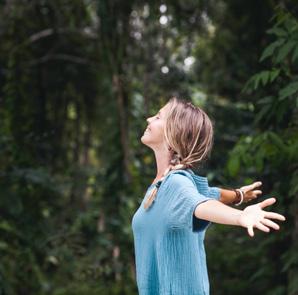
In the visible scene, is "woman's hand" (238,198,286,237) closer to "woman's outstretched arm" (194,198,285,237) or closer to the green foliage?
"woman's outstretched arm" (194,198,285,237)

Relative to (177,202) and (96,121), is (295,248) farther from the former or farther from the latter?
Answer: (96,121)

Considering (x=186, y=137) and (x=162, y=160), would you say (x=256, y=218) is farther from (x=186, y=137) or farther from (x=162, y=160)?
(x=162, y=160)

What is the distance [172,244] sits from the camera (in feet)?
6.54

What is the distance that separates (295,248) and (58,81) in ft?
13.8

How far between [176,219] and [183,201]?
2.8 inches

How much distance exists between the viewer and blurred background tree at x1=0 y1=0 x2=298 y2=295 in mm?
5441

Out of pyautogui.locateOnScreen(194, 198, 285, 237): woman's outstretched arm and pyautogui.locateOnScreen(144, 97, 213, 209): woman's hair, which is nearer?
pyautogui.locateOnScreen(194, 198, 285, 237): woman's outstretched arm

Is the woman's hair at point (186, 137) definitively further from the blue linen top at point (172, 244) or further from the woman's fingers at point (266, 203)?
the woman's fingers at point (266, 203)

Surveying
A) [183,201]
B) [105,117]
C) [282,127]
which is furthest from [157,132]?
[105,117]

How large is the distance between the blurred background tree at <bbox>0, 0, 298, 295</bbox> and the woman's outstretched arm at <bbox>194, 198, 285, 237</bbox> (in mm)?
2999

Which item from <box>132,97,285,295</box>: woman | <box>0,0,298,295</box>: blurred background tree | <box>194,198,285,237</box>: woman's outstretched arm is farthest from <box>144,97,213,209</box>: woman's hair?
<box>0,0,298,295</box>: blurred background tree

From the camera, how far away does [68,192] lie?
7.00 m

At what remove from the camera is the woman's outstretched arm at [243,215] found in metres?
1.61

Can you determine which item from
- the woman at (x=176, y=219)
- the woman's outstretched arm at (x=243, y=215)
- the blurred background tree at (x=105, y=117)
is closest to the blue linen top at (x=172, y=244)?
the woman at (x=176, y=219)
